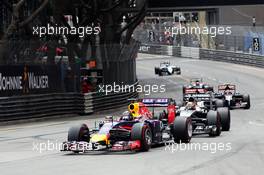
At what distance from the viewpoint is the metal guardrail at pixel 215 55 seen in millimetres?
64875

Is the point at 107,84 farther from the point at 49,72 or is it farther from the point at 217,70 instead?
the point at 217,70

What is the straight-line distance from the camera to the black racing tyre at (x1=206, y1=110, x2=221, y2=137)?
20.4 m

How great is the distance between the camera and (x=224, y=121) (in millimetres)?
22094

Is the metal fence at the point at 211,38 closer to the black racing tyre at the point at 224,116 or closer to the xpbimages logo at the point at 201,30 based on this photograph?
the xpbimages logo at the point at 201,30

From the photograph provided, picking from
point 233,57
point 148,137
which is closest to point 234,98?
point 148,137

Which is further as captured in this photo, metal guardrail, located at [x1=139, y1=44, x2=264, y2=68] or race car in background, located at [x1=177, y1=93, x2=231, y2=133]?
metal guardrail, located at [x1=139, y1=44, x2=264, y2=68]

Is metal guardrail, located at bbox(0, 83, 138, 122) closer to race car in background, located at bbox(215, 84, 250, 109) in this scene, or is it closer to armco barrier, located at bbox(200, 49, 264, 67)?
race car in background, located at bbox(215, 84, 250, 109)

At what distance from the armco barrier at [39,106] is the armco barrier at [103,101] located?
1.09 feet

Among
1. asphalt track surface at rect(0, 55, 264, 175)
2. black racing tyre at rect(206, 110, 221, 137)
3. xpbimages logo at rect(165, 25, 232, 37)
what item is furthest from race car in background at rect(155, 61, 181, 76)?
black racing tyre at rect(206, 110, 221, 137)

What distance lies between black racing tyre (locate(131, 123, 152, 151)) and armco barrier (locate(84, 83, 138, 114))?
1500 centimetres

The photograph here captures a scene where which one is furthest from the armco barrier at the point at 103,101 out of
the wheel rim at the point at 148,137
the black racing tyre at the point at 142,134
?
the black racing tyre at the point at 142,134

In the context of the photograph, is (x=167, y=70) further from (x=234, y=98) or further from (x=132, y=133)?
Answer: (x=132, y=133)

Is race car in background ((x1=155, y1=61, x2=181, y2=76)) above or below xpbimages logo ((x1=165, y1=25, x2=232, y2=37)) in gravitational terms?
below

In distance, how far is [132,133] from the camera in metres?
16.3
